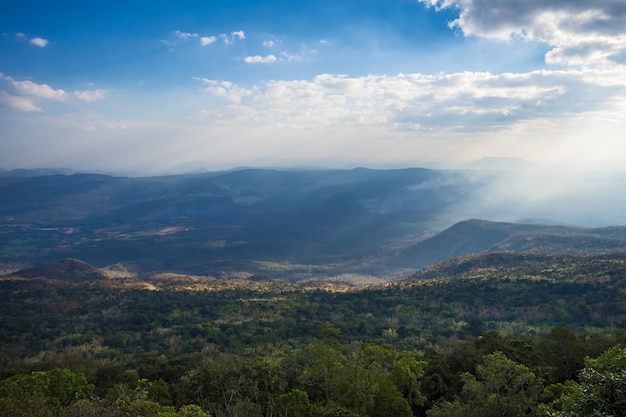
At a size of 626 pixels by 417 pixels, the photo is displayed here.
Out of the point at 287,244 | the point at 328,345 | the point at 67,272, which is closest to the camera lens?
the point at 328,345

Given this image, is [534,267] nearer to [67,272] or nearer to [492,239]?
[492,239]

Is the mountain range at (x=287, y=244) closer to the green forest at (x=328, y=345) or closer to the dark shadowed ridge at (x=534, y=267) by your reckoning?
the dark shadowed ridge at (x=534, y=267)

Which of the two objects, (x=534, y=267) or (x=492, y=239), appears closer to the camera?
Answer: (x=534, y=267)

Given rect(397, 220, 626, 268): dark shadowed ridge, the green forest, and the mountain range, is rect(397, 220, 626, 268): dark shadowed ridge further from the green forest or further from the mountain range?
the green forest

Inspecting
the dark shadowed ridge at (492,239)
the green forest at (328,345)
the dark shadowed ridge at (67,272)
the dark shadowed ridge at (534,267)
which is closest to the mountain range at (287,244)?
the dark shadowed ridge at (492,239)

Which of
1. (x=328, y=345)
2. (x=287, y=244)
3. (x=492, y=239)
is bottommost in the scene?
(x=287, y=244)

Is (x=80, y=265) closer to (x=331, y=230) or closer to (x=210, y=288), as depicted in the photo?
(x=210, y=288)

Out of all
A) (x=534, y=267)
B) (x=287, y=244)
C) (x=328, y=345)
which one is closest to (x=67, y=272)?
(x=287, y=244)

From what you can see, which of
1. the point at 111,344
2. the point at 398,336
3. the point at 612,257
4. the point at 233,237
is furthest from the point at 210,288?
the point at 233,237

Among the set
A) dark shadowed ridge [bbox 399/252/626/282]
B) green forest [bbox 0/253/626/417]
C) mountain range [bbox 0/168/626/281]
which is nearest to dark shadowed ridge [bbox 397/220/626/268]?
mountain range [bbox 0/168/626/281]

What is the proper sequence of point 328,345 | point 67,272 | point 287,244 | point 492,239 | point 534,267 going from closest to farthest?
point 328,345
point 534,267
point 67,272
point 492,239
point 287,244
